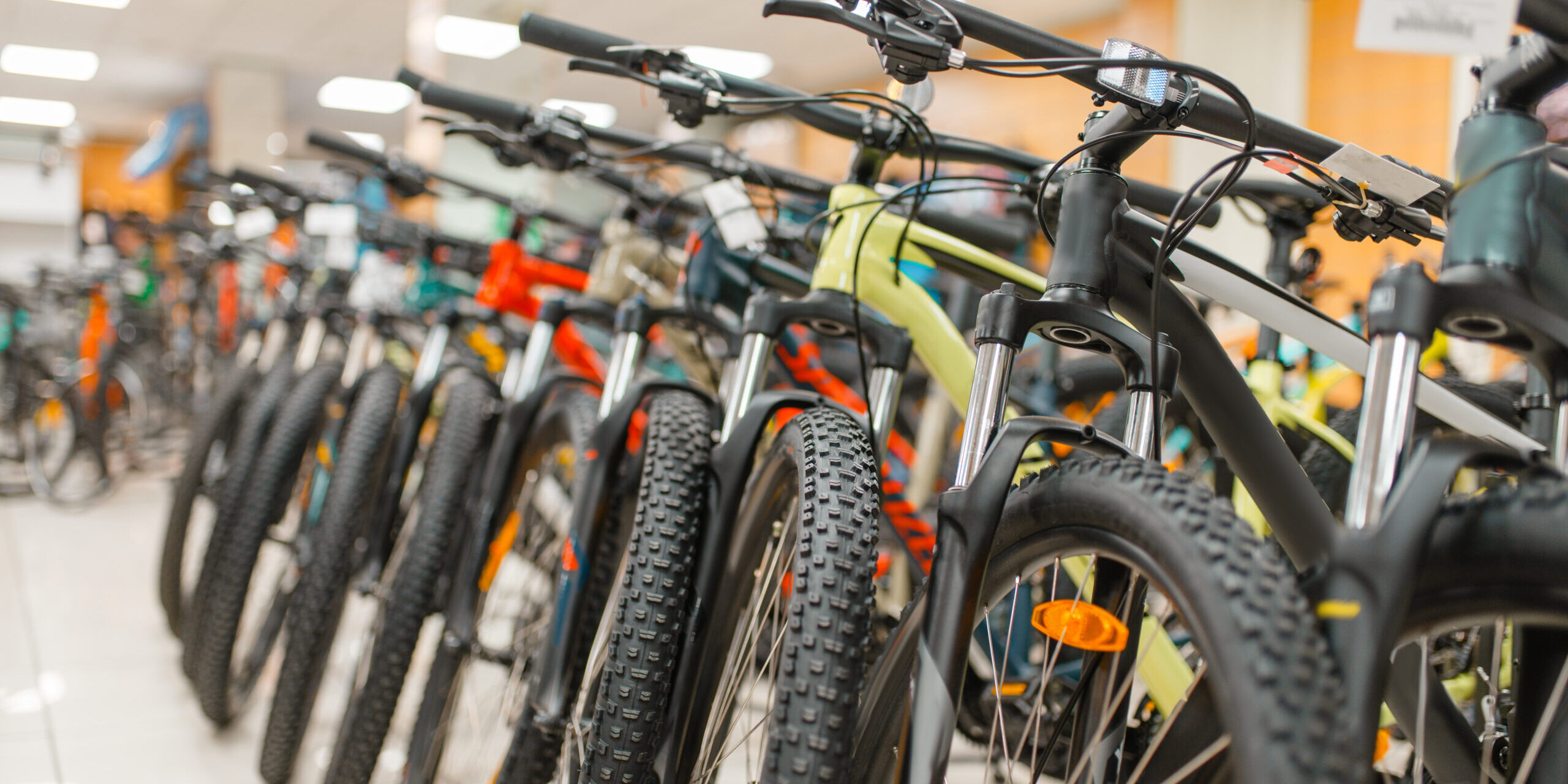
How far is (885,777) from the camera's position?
0.82 m

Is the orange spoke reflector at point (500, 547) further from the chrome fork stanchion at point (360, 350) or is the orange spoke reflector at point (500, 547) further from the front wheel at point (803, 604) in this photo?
the chrome fork stanchion at point (360, 350)

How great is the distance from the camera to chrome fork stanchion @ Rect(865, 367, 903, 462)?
100cm

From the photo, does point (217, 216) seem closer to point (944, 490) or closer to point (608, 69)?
point (608, 69)

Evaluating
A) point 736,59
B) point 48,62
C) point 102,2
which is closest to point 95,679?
point 736,59

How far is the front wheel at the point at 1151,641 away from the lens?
488mm

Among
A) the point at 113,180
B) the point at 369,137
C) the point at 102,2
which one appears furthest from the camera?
the point at 113,180

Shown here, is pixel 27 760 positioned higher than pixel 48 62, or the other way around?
pixel 48 62

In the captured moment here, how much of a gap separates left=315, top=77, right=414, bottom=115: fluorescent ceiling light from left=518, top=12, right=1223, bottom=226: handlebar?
8.09m

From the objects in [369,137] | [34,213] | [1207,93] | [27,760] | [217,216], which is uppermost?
[369,137]

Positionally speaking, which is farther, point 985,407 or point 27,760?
point 27,760

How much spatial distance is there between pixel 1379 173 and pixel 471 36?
15.3 ft

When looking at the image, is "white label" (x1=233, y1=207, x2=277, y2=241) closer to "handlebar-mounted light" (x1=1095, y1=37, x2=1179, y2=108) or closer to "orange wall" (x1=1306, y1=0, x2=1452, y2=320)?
"handlebar-mounted light" (x1=1095, y1=37, x2=1179, y2=108)

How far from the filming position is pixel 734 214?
1.20 meters

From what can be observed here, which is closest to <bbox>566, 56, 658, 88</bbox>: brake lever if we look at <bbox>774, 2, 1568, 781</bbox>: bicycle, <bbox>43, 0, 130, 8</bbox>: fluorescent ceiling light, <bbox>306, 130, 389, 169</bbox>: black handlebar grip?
<bbox>774, 2, 1568, 781</bbox>: bicycle
